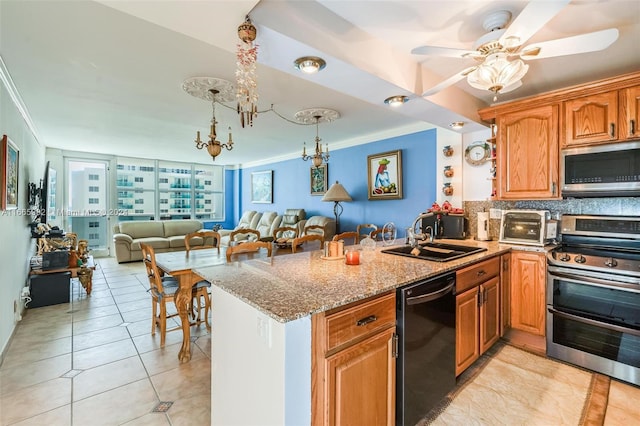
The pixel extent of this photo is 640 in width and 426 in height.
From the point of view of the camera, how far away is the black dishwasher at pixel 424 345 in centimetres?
148

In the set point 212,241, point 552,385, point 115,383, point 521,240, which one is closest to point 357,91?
point 521,240

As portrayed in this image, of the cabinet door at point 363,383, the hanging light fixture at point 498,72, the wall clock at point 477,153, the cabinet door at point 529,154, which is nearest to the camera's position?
the cabinet door at point 363,383

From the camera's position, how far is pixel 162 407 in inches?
72.6

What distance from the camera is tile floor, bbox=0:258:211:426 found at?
1.79 metres

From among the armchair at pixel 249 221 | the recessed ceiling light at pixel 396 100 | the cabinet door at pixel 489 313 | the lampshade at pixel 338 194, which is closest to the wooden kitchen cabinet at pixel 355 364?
the cabinet door at pixel 489 313

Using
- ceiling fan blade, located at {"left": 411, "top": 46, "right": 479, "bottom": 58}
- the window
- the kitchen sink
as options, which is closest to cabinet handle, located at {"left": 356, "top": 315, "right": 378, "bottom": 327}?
the kitchen sink

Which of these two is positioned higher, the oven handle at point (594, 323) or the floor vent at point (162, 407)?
the oven handle at point (594, 323)

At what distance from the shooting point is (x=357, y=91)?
2156 mm

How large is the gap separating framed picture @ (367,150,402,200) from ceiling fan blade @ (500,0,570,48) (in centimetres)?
289

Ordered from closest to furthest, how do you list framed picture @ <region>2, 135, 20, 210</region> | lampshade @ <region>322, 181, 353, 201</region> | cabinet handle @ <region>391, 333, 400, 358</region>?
cabinet handle @ <region>391, 333, 400, 358</region> → framed picture @ <region>2, 135, 20, 210</region> → lampshade @ <region>322, 181, 353, 201</region>

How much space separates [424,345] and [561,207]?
2240 millimetres

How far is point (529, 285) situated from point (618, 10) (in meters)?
2.01

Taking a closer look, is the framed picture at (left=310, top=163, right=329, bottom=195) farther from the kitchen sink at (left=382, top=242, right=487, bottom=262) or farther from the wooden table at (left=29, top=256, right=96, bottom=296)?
the wooden table at (left=29, top=256, right=96, bottom=296)

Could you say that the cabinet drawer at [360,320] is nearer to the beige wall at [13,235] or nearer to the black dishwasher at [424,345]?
the black dishwasher at [424,345]
